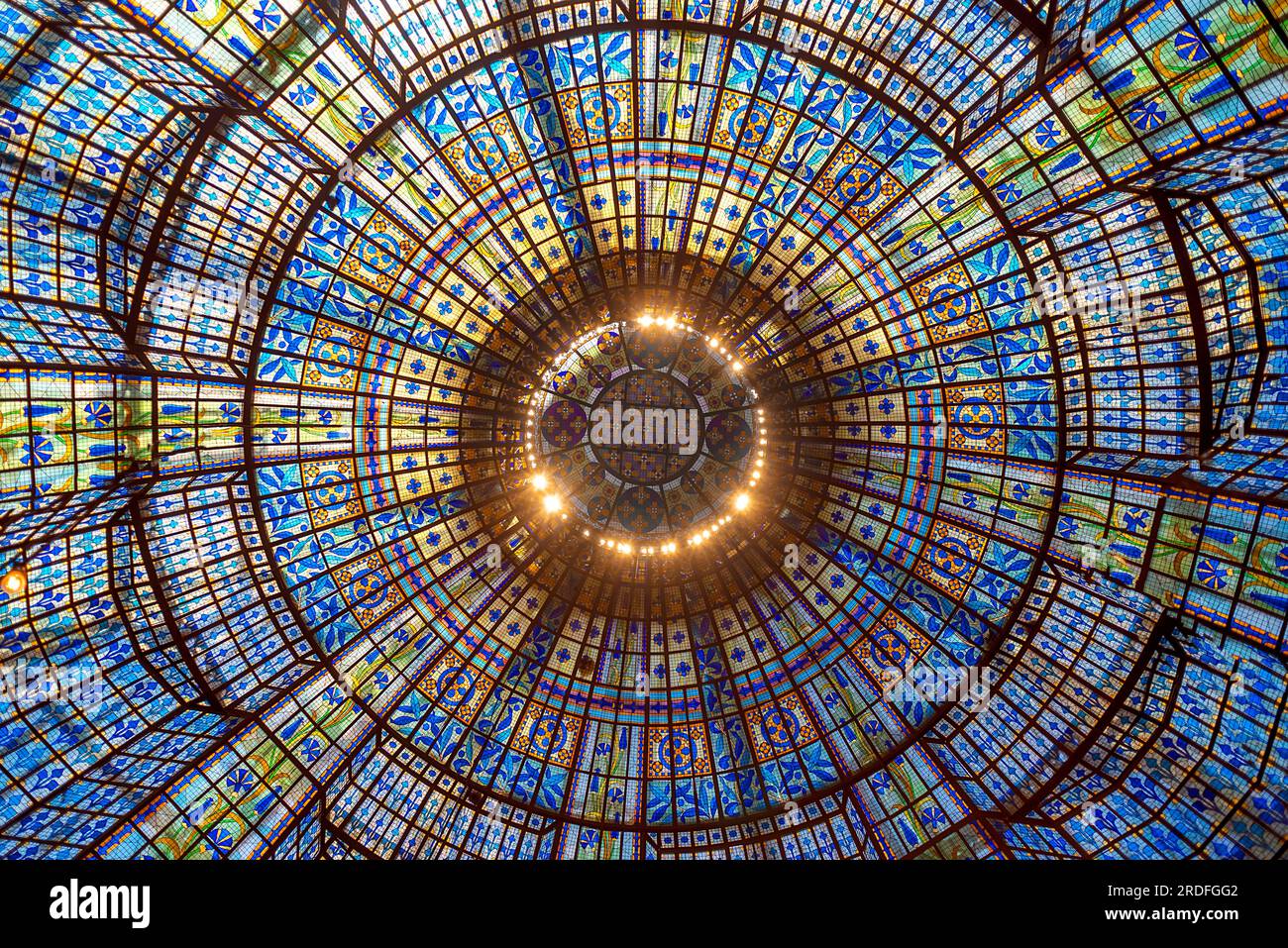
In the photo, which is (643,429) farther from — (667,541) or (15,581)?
(15,581)

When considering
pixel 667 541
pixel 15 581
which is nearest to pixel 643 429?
pixel 667 541

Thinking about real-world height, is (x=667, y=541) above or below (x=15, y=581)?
above

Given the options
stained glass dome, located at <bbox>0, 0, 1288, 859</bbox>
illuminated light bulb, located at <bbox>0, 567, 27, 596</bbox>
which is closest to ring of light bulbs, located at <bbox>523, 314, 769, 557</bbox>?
stained glass dome, located at <bbox>0, 0, 1288, 859</bbox>

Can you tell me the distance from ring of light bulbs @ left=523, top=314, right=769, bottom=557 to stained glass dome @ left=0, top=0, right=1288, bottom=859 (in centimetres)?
16

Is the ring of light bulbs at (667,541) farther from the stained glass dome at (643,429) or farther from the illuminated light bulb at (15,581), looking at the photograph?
the illuminated light bulb at (15,581)

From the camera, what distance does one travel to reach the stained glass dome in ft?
64.5

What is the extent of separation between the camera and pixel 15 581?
2139cm

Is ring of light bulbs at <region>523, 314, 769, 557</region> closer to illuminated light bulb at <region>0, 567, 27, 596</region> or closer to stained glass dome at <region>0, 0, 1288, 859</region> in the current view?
stained glass dome at <region>0, 0, 1288, 859</region>

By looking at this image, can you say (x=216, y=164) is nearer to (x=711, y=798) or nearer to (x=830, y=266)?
(x=830, y=266)

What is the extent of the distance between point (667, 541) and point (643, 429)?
16.8ft

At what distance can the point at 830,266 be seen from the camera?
2686 cm

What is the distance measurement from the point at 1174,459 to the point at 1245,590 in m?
4.28
